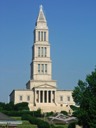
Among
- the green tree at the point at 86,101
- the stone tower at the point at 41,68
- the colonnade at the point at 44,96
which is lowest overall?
the green tree at the point at 86,101

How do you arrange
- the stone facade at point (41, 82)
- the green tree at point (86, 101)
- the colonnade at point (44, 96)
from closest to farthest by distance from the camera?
the green tree at point (86, 101) < the colonnade at point (44, 96) < the stone facade at point (41, 82)

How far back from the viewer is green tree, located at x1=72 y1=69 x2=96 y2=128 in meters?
48.8

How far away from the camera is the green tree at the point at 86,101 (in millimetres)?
48844

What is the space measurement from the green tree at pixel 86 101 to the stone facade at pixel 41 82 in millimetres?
77506

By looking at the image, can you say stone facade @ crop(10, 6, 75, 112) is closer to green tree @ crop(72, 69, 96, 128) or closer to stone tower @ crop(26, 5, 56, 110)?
stone tower @ crop(26, 5, 56, 110)

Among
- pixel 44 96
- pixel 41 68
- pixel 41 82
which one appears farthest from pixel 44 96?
pixel 41 68

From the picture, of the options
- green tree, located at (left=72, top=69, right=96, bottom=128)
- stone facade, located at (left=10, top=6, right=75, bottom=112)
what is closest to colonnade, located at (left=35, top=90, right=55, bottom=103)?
stone facade, located at (left=10, top=6, right=75, bottom=112)

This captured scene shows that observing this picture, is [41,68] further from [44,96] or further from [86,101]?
[86,101]

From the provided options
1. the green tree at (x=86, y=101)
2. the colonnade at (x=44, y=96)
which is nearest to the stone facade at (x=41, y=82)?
the colonnade at (x=44, y=96)

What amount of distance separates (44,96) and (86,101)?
83.0 meters

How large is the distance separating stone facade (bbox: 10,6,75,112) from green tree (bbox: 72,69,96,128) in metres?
77.5

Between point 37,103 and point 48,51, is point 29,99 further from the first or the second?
point 48,51

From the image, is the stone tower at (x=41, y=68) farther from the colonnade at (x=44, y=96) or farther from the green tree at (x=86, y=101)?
the green tree at (x=86, y=101)

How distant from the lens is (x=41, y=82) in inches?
5256
